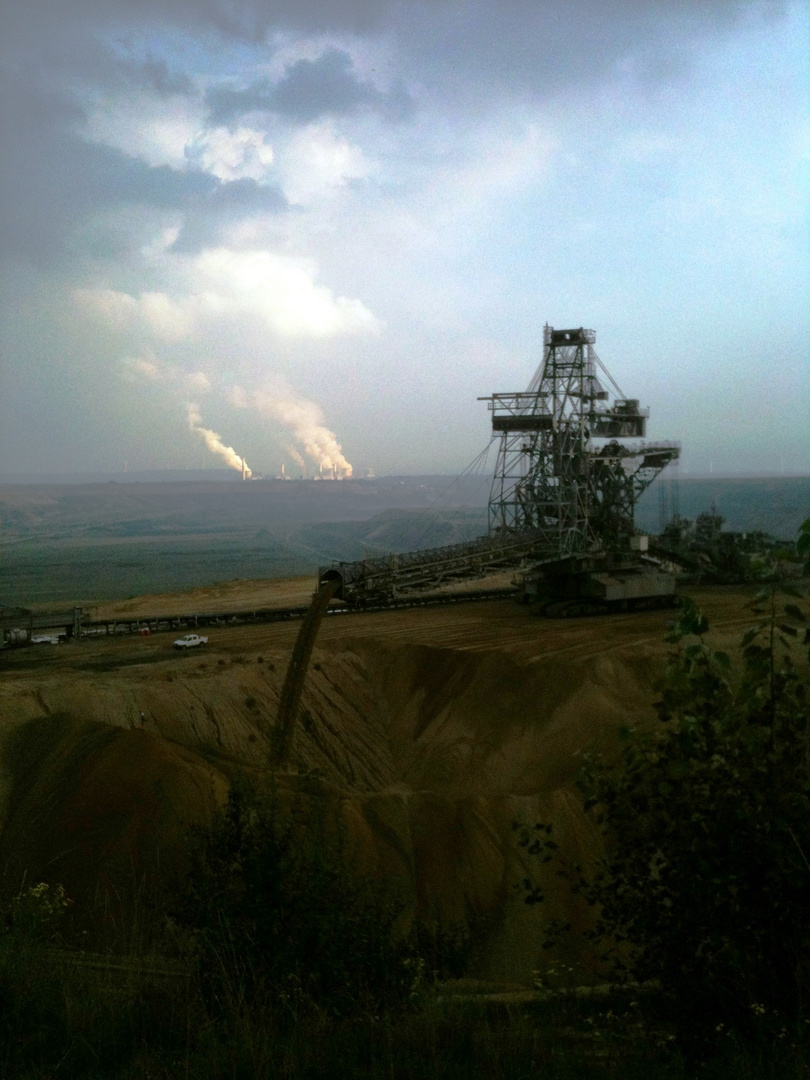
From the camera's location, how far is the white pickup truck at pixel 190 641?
25531 millimetres

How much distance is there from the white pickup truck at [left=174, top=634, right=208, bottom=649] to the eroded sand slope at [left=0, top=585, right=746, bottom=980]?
785mm

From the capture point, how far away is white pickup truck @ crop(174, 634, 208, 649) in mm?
25531

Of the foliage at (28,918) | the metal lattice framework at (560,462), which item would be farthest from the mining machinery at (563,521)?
the foliage at (28,918)

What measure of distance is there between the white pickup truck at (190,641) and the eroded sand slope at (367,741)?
0.79 m

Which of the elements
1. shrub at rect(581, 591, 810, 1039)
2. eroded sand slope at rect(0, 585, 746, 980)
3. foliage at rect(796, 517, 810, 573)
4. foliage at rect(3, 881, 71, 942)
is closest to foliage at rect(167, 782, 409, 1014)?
foliage at rect(3, 881, 71, 942)

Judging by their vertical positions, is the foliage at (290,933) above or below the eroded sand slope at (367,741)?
above

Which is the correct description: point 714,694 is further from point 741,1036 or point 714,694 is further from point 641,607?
point 641,607

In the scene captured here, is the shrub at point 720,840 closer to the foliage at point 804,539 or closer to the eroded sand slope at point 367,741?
the foliage at point 804,539

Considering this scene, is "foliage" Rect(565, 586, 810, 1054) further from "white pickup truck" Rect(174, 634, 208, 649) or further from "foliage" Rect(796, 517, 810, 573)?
"white pickup truck" Rect(174, 634, 208, 649)

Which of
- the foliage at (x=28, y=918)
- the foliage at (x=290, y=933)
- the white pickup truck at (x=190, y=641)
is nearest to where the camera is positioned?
the foliage at (x=290, y=933)

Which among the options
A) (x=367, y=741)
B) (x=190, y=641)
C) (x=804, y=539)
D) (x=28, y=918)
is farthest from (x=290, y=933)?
(x=190, y=641)

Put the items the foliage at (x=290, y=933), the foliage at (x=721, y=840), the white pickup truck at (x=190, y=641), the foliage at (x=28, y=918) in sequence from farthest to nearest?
the white pickup truck at (x=190, y=641), the foliage at (x=28, y=918), the foliage at (x=290, y=933), the foliage at (x=721, y=840)

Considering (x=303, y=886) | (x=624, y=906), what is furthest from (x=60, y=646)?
(x=624, y=906)

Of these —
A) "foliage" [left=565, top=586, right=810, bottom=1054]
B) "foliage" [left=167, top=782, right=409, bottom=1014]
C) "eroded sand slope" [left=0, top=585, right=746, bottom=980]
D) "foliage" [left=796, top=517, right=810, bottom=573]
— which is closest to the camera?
"foliage" [left=796, top=517, right=810, bottom=573]
